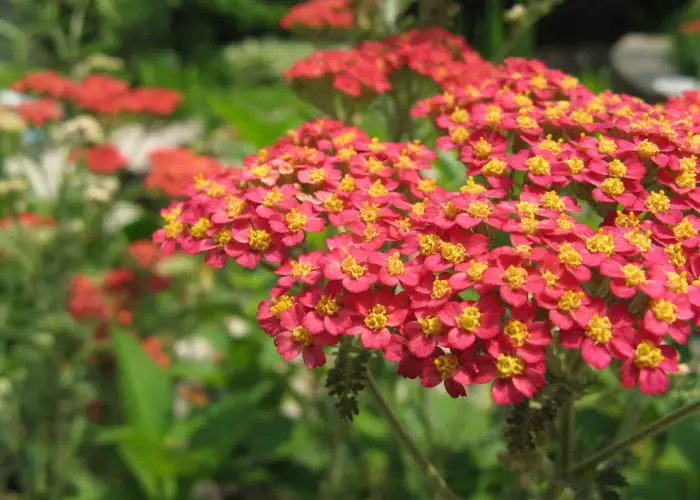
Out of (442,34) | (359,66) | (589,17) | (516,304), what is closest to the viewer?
(516,304)

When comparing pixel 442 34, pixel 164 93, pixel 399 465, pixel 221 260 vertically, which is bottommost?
pixel 399 465

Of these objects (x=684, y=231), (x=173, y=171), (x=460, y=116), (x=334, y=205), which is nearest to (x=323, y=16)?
(x=173, y=171)

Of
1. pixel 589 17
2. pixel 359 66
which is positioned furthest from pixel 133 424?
pixel 589 17

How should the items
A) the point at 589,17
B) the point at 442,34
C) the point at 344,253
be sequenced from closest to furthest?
the point at 344,253 < the point at 442,34 < the point at 589,17

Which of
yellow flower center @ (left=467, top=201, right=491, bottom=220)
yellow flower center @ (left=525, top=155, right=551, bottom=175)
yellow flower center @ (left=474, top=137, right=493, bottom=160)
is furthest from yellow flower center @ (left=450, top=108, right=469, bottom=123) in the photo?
yellow flower center @ (left=467, top=201, right=491, bottom=220)

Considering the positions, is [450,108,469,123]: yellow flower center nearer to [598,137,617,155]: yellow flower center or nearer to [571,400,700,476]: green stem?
[598,137,617,155]: yellow flower center

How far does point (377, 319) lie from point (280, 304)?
0.14 meters

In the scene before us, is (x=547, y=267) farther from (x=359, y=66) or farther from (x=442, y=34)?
(x=442, y=34)

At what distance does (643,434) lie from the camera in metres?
1.08

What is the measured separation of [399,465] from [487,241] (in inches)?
50.9

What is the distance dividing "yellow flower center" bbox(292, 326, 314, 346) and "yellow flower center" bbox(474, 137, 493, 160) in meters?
0.45

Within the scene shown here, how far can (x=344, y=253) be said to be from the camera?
1017mm

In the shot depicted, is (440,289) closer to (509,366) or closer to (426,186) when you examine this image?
(509,366)

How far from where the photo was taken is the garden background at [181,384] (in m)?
A: 1.96
